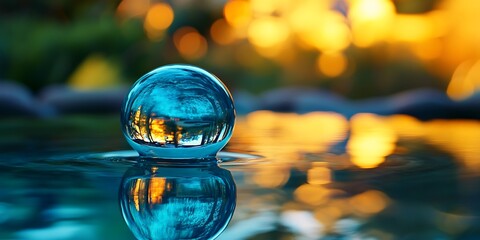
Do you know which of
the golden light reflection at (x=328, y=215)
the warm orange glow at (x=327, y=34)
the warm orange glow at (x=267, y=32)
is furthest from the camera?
the warm orange glow at (x=267, y=32)

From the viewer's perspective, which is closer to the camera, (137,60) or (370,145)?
(370,145)

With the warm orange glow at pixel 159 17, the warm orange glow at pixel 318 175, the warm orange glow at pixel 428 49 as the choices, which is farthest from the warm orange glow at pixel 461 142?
the warm orange glow at pixel 159 17

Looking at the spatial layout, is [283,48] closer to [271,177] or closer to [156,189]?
[271,177]

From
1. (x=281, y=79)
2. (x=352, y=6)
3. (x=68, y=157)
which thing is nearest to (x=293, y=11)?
(x=352, y=6)

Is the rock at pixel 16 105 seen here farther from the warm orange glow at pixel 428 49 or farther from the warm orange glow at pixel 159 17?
the warm orange glow at pixel 159 17

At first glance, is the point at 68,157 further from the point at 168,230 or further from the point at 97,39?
the point at 97,39

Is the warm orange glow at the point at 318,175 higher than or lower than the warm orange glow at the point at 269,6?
lower

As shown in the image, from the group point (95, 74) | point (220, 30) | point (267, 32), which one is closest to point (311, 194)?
point (95, 74)
